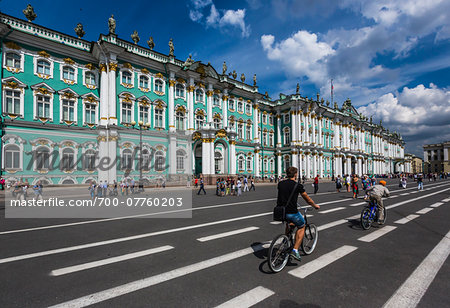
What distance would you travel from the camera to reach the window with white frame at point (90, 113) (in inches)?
985

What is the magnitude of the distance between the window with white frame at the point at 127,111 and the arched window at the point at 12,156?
9854 mm

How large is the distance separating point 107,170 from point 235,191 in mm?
14243

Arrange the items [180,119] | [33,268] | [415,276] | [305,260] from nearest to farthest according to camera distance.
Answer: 1. [415,276]
2. [33,268]
3. [305,260]
4. [180,119]

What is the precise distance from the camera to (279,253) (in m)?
4.51

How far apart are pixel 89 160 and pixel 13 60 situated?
11015mm

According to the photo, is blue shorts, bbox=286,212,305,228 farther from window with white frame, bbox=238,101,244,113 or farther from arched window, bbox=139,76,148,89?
window with white frame, bbox=238,101,244,113

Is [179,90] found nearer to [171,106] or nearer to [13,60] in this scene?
[171,106]

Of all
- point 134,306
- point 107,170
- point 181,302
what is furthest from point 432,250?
point 107,170

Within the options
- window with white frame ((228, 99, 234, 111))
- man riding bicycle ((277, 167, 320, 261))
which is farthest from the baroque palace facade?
man riding bicycle ((277, 167, 320, 261))

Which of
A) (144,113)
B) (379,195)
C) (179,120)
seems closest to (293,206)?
(379,195)

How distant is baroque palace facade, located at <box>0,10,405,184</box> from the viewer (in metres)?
21.5

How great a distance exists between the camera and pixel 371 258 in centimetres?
518

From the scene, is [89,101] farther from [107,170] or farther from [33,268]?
[33,268]

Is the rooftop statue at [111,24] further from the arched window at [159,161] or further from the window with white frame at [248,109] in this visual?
the window with white frame at [248,109]
